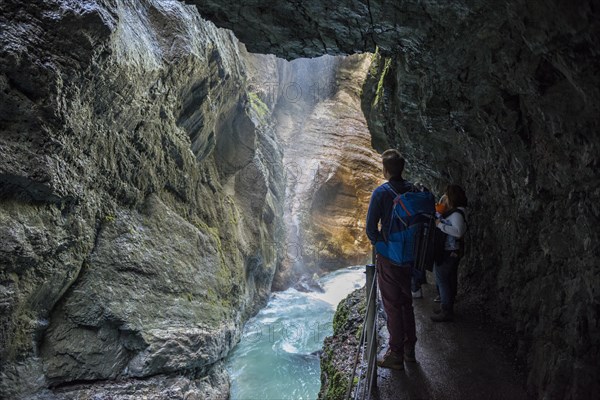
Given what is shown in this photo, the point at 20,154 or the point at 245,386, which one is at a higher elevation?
the point at 20,154

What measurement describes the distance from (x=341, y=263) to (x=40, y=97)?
24.4m

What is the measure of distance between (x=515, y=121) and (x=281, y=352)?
11.2 meters

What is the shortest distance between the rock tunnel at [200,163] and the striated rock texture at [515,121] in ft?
0.06

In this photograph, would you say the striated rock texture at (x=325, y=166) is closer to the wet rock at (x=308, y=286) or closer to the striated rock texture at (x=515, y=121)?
the wet rock at (x=308, y=286)

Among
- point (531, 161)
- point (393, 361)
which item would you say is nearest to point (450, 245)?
point (531, 161)

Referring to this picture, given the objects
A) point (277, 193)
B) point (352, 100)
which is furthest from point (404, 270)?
point (352, 100)

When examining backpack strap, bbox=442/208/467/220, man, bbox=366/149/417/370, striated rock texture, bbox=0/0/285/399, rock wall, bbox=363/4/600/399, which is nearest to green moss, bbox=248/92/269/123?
striated rock texture, bbox=0/0/285/399

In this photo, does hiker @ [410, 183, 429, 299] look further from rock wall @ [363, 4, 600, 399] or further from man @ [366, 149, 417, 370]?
rock wall @ [363, 4, 600, 399]

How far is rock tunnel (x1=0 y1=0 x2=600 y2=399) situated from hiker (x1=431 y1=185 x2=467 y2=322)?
1.90 ft

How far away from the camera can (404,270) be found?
3.50 m

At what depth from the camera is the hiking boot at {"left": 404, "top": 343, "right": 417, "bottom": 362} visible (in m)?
3.78

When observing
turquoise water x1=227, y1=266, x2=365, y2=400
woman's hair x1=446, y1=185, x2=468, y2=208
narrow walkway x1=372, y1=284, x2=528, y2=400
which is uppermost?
woman's hair x1=446, y1=185, x2=468, y2=208

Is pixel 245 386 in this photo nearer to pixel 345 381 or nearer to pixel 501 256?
pixel 345 381

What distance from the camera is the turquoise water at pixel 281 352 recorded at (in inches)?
416
